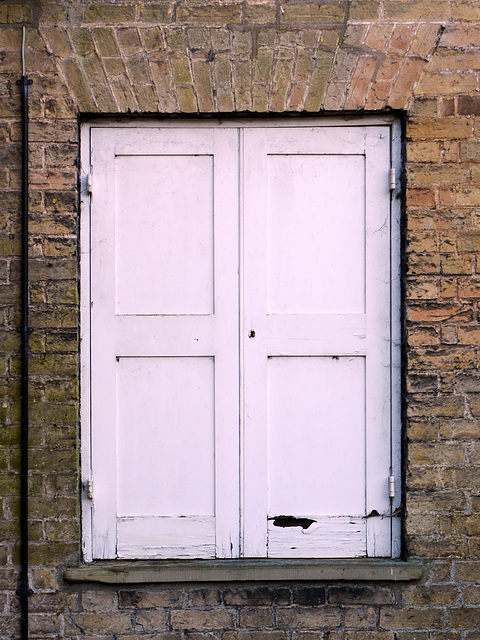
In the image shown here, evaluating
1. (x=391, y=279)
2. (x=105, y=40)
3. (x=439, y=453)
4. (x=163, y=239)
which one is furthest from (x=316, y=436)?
(x=105, y=40)

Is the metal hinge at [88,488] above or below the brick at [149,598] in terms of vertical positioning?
above

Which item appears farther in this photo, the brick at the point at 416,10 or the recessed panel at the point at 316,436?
the recessed panel at the point at 316,436

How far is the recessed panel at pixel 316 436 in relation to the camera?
2938 millimetres

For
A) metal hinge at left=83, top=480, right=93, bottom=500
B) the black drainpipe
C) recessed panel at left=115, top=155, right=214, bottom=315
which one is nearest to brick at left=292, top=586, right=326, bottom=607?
metal hinge at left=83, top=480, right=93, bottom=500

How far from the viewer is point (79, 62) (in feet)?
9.20

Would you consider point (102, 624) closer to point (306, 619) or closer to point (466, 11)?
point (306, 619)

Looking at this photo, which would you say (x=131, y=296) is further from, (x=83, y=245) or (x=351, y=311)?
(x=351, y=311)

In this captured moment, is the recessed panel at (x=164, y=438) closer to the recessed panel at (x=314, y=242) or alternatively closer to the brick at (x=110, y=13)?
the recessed panel at (x=314, y=242)

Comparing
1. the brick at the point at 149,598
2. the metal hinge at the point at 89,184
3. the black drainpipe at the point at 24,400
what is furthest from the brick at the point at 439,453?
the metal hinge at the point at 89,184

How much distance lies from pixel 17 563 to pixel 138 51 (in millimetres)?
2549

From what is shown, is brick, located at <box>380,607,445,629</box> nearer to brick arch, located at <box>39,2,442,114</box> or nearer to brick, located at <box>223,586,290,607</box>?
Answer: brick, located at <box>223,586,290,607</box>

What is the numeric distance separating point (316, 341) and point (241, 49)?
1.46 metres

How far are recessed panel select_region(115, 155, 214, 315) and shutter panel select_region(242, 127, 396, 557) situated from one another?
0.23 meters

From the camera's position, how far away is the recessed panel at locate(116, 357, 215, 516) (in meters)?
2.94
